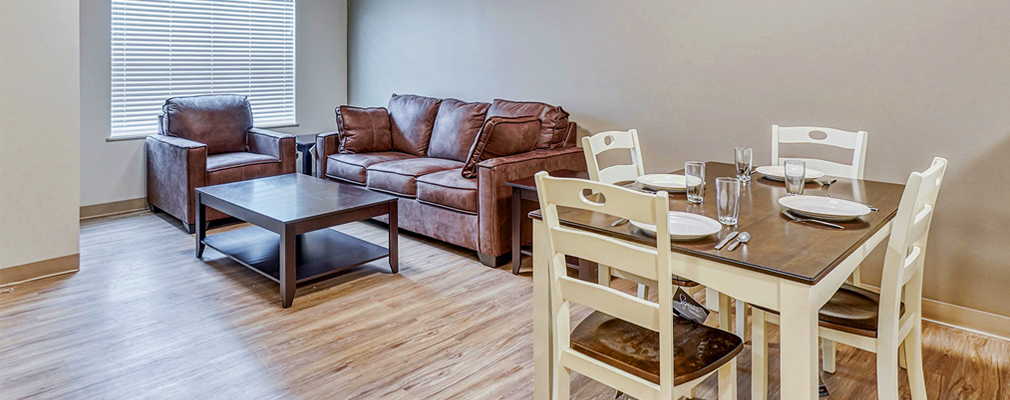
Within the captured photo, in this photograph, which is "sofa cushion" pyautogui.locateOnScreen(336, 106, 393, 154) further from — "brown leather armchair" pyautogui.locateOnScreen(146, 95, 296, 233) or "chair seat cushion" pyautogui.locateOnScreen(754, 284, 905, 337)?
"chair seat cushion" pyautogui.locateOnScreen(754, 284, 905, 337)

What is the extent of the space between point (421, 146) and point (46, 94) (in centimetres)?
241

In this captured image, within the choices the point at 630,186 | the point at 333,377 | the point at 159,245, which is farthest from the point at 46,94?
the point at 630,186

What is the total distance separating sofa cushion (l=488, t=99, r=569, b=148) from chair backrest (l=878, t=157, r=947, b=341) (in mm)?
2421

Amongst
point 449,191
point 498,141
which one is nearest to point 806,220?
point 498,141

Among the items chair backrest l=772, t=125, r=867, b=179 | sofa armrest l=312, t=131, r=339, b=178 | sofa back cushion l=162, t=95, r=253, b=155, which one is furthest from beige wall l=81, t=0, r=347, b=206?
chair backrest l=772, t=125, r=867, b=179

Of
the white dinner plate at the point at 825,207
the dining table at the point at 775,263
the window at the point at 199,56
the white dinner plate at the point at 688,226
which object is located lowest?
the dining table at the point at 775,263

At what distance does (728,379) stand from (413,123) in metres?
3.70

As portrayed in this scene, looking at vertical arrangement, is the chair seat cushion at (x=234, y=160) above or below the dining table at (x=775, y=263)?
above

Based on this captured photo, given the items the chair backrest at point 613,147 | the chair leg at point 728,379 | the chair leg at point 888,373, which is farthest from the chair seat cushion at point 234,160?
the chair leg at point 888,373

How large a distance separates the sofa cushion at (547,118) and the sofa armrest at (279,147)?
5.40ft

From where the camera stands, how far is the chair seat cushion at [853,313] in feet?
6.09

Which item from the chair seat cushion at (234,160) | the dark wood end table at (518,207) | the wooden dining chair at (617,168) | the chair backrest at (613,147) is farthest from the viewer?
the chair seat cushion at (234,160)

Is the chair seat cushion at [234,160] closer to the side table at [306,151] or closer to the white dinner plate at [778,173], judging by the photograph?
the side table at [306,151]

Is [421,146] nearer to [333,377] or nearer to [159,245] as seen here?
[159,245]
